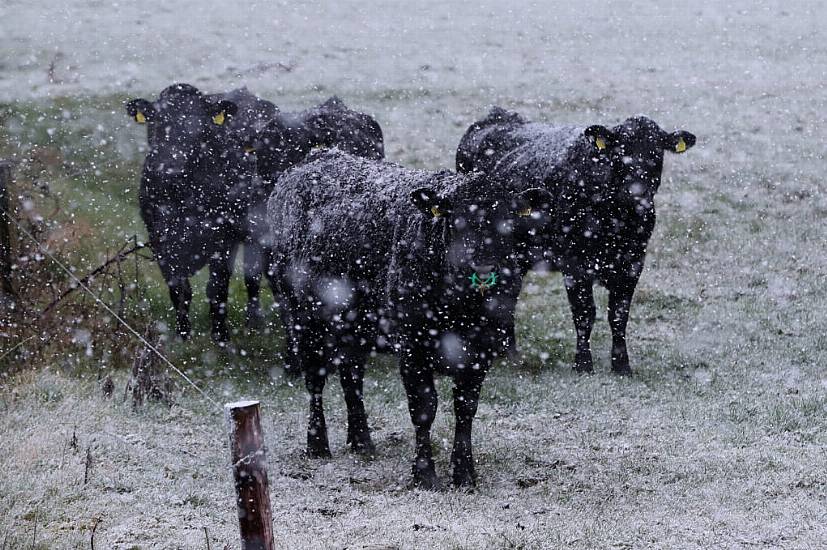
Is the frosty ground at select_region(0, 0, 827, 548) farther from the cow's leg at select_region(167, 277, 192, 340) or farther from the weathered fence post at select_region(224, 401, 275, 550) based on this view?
the weathered fence post at select_region(224, 401, 275, 550)

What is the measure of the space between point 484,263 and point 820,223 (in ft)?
34.2

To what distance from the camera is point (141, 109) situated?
10.8 m

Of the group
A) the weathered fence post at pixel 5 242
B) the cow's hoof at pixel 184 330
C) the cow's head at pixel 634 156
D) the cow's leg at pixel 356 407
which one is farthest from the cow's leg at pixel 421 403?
the weathered fence post at pixel 5 242

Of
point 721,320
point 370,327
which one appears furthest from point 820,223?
point 370,327

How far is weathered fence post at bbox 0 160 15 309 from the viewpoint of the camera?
9.70 metres

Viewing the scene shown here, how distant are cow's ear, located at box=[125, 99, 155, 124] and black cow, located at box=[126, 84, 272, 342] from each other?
0.04 ft

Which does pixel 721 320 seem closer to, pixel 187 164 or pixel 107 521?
pixel 187 164

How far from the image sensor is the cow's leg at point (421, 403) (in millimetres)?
6520

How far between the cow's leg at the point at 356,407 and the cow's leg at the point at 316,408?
22 cm

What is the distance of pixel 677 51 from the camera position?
26.9 m

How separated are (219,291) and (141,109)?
231 cm

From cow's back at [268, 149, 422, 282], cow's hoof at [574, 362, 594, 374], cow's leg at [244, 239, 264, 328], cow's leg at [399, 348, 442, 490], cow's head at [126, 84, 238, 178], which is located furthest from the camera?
cow's leg at [244, 239, 264, 328]

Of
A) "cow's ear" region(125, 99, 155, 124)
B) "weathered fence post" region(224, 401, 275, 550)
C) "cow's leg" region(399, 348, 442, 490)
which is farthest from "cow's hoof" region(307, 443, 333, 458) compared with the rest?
"cow's ear" region(125, 99, 155, 124)

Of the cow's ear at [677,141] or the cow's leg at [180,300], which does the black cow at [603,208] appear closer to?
the cow's ear at [677,141]
